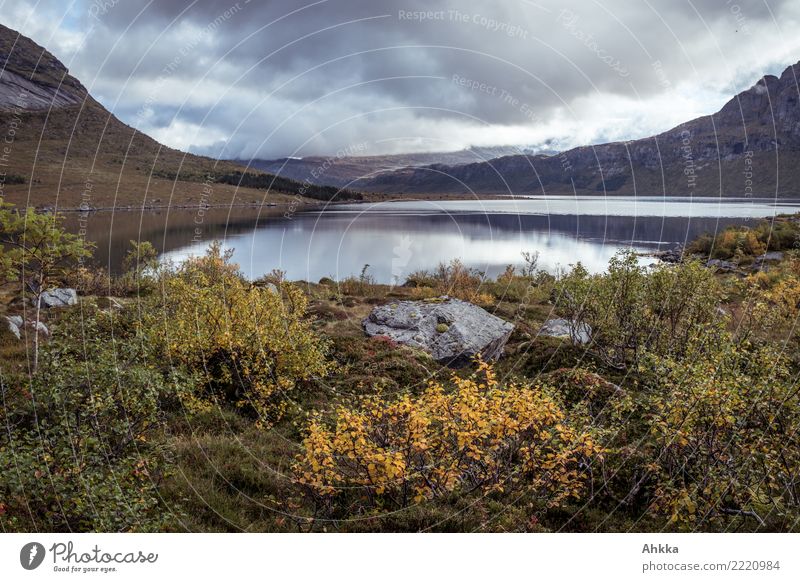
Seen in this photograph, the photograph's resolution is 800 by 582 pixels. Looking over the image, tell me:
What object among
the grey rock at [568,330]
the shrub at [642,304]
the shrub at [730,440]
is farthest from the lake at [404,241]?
the shrub at [730,440]

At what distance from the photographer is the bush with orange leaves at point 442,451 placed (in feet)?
19.2

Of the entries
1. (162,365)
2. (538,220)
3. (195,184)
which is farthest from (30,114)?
(162,365)

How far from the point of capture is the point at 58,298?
1955cm

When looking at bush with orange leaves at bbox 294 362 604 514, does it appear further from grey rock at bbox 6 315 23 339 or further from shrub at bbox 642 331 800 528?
grey rock at bbox 6 315 23 339

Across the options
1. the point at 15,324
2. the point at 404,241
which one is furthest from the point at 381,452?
the point at 404,241

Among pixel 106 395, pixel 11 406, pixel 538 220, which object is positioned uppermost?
pixel 538 220

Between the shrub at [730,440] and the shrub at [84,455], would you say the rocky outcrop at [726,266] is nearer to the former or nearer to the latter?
the shrub at [730,440]

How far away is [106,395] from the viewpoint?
6.50 meters

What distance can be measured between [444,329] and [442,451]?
9.78m

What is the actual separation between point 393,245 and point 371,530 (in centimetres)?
3752

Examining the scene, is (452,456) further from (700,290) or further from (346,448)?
(700,290)

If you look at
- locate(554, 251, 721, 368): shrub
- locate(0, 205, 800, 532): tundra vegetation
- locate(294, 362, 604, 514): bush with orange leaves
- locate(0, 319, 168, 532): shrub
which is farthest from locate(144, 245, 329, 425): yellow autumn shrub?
locate(554, 251, 721, 368): shrub

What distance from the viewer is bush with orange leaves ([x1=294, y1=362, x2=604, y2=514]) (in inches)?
231
